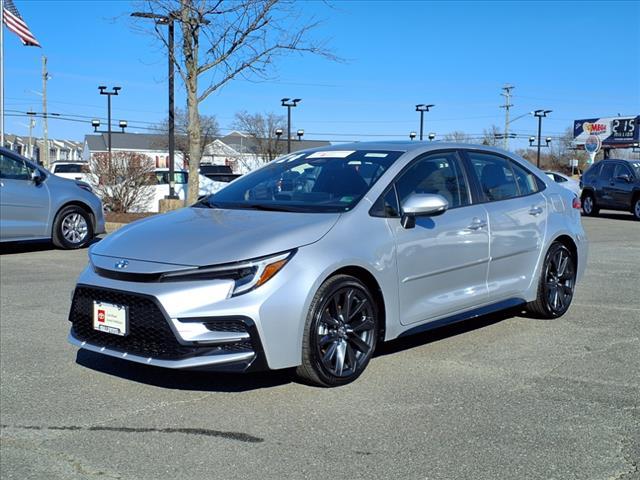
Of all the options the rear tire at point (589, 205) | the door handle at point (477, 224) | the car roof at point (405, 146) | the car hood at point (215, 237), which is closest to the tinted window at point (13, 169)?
the car roof at point (405, 146)

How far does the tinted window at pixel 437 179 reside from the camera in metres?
5.36

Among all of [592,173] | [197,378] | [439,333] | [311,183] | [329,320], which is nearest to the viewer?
[329,320]

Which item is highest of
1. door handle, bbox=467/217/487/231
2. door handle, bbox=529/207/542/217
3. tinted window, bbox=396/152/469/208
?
tinted window, bbox=396/152/469/208

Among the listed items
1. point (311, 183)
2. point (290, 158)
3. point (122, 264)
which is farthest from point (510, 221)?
point (122, 264)

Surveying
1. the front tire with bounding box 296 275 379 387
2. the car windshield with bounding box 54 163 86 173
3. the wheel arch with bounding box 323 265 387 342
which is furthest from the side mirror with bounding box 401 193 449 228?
the car windshield with bounding box 54 163 86 173

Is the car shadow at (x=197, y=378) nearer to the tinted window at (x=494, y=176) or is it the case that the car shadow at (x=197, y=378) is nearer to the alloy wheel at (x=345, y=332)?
the alloy wheel at (x=345, y=332)

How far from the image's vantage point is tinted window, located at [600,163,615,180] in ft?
70.3

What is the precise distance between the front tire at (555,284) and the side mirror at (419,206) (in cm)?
188

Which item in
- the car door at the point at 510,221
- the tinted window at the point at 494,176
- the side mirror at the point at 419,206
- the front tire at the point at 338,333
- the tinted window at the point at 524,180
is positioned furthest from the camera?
the tinted window at the point at 524,180

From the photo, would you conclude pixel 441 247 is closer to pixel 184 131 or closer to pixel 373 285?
pixel 373 285

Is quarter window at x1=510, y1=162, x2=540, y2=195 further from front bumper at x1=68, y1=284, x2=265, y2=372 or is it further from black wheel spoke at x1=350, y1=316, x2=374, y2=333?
front bumper at x1=68, y1=284, x2=265, y2=372

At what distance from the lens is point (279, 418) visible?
13.7 feet

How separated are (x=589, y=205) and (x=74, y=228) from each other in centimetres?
1610

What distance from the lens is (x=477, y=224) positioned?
18.6 feet
